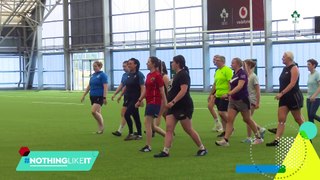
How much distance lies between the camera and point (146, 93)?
13.6 m

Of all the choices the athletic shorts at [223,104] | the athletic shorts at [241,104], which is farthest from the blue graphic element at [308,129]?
the athletic shorts at [223,104]

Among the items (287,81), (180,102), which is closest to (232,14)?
(287,81)

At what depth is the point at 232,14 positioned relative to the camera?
3731cm

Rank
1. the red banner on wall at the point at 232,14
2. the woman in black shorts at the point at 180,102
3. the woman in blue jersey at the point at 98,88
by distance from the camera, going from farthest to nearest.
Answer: the red banner on wall at the point at 232,14, the woman in blue jersey at the point at 98,88, the woman in black shorts at the point at 180,102

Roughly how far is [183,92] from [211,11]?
27110 mm

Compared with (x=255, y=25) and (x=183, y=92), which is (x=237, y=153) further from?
(x=255, y=25)

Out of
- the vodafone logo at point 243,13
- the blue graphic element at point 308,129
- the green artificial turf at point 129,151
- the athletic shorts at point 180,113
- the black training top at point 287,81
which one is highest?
the vodafone logo at point 243,13

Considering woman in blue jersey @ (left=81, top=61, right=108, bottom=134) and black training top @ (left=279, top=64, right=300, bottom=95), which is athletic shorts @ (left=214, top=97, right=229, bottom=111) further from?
woman in blue jersey @ (left=81, top=61, right=108, bottom=134)

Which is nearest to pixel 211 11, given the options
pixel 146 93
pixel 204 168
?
pixel 146 93

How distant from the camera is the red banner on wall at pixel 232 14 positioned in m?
36.9

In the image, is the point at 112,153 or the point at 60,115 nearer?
the point at 112,153
